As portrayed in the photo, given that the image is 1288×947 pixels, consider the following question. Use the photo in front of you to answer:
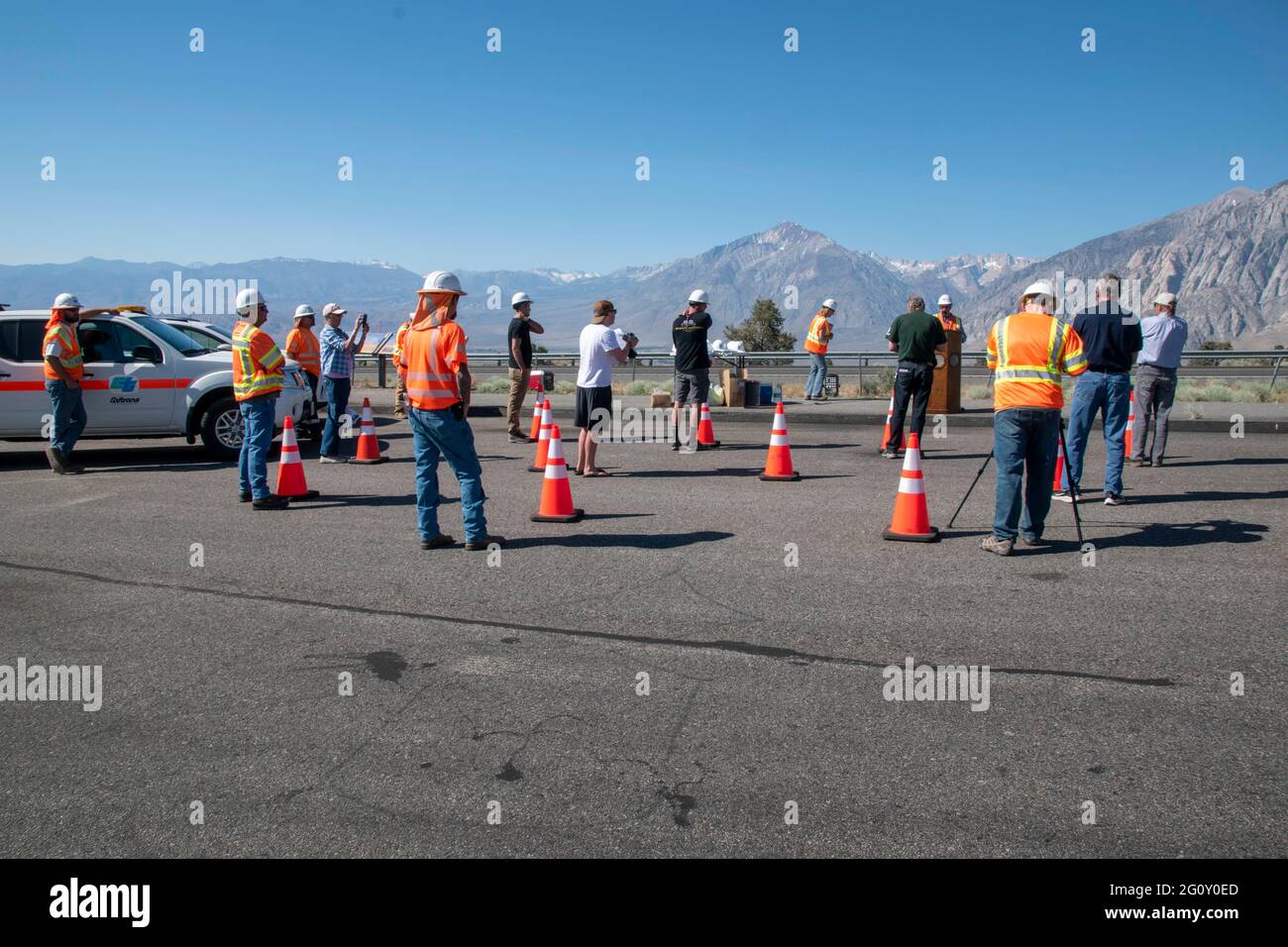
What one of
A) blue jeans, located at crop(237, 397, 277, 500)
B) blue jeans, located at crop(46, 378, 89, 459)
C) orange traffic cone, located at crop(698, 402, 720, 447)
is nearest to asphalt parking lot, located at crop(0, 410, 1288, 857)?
blue jeans, located at crop(237, 397, 277, 500)

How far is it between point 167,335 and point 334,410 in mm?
2261

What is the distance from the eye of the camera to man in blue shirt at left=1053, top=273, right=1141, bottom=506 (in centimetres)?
942

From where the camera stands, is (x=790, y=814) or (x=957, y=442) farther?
(x=957, y=442)

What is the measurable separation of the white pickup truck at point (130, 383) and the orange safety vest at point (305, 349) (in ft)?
2.93

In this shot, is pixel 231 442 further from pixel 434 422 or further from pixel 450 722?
pixel 450 722

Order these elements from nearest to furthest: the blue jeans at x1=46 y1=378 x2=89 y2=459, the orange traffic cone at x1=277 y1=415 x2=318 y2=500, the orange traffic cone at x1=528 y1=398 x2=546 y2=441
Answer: the orange traffic cone at x1=277 y1=415 x2=318 y2=500
the blue jeans at x1=46 y1=378 x2=89 y2=459
the orange traffic cone at x1=528 y1=398 x2=546 y2=441

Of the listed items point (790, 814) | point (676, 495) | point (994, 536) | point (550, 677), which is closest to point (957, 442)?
point (676, 495)

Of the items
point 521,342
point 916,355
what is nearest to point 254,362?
point 521,342

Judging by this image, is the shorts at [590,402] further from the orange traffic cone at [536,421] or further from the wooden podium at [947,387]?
the wooden podium at [947,387]

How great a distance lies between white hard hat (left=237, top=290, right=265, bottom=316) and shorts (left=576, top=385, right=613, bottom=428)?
10.7 feet

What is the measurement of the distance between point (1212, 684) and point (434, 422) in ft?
17.1

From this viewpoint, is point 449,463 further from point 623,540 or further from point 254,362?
point 254,362

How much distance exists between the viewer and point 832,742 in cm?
425

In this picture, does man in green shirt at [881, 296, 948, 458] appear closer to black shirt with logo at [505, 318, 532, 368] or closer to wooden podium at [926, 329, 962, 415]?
black shirt with logo at [505, 318, 532, 368]
